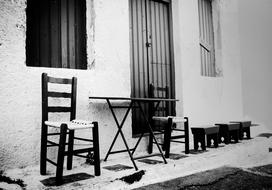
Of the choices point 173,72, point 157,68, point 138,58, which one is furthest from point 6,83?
point 173,72

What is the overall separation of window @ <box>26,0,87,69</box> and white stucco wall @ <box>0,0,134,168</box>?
0.56 feet

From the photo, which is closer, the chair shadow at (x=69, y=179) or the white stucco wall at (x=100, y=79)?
the chair shadow at (x=69, y=179)

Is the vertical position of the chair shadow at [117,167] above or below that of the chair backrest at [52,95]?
→ below

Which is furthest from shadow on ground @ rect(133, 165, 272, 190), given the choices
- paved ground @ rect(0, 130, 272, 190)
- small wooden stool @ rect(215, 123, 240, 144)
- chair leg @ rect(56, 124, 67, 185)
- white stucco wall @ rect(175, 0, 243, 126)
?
white stucco wall @ rect(175, 0, 243, 126)

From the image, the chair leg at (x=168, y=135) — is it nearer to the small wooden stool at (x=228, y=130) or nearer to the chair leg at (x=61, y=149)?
the small wooden stool at (x=228, y=130)

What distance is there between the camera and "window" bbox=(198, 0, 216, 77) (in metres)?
6.47

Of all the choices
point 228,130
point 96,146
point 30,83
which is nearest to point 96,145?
Result: point 96,146

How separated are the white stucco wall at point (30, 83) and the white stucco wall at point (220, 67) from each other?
199cm

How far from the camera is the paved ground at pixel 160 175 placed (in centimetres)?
273

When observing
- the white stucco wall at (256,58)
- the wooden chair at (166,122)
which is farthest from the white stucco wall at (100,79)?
the white stucco wall at (256,58)

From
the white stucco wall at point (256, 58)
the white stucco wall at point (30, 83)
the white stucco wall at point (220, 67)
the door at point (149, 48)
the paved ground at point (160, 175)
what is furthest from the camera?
the white stucco wall at point (256, 58)

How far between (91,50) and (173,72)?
216 cm

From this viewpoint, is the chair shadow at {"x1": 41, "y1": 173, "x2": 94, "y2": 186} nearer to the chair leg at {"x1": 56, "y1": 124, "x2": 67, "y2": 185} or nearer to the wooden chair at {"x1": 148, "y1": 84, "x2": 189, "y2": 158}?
the chair leg at {"x1": 56, "y1": 124, "x2": 67, "y2": 185}

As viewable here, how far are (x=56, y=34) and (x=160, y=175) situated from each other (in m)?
2.54
